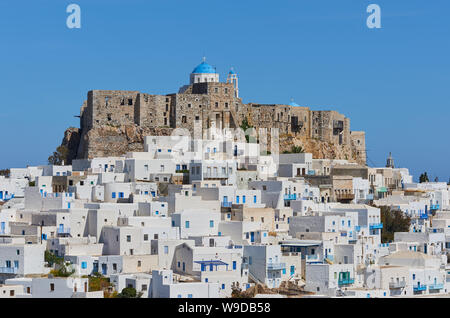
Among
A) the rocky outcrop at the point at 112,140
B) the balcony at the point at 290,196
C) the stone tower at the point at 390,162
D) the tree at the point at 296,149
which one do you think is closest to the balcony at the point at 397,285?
the balcony at the point at 290,196

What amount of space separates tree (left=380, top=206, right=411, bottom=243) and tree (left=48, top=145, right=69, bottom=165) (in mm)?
17690

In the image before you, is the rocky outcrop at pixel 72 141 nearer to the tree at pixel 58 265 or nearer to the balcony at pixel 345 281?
the tree at pixel 58 265

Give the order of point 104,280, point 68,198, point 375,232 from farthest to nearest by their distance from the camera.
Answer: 1. point 375,232
2. point 68,198
3. point 104,280

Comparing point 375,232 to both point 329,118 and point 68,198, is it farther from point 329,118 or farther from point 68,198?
point 329,118

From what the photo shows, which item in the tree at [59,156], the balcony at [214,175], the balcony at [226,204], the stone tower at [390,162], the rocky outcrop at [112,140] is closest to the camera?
the balcony at [226,204]

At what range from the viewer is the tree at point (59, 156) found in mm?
51603

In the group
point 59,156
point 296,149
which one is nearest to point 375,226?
point 296,149

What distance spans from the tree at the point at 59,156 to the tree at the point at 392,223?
1769cm

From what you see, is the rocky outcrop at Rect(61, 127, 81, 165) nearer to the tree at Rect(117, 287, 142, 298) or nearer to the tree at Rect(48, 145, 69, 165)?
the tree at Rect(48, 145, 69, 165)

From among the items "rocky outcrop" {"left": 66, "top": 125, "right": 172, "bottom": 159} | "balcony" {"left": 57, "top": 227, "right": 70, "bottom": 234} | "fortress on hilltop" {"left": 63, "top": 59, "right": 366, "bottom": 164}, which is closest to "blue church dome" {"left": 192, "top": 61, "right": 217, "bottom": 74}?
"fortress on hilltop" {"left": 63, "top": 59, "right": 366, "bottom": 164}

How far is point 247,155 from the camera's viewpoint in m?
47.6
